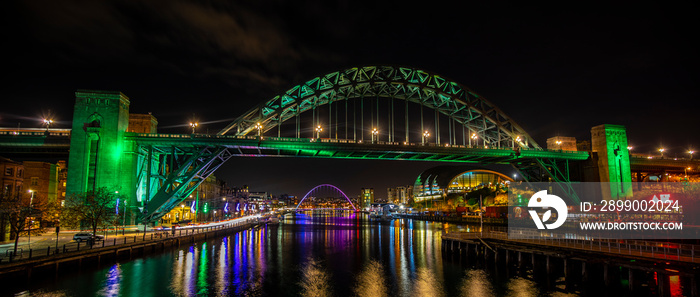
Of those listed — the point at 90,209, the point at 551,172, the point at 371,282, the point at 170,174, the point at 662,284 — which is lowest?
the point at 371,282

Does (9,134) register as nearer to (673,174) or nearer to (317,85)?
(317,85)

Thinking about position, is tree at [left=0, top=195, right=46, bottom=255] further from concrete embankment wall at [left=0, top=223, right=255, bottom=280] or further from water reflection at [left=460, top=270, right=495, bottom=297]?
water reflection at [left=460, top=270, right=495, bottom=297]

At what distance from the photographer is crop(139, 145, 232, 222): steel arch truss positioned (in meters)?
48.7

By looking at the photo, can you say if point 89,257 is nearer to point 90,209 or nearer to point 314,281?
point 90,209

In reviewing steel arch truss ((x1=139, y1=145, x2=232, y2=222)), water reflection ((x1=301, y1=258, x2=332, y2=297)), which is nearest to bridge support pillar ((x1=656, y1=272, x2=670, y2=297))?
water reflection ((x1=301, y1=258, x2=332, y2=297))

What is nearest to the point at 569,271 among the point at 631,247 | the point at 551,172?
the point at 631,247

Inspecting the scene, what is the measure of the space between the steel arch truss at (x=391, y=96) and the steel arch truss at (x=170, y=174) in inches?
272

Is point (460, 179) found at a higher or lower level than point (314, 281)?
higher

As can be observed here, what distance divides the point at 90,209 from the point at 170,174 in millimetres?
9336

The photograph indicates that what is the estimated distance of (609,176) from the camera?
64.2 m

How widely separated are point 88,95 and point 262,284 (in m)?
33.7

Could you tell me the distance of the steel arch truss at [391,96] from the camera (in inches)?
2484

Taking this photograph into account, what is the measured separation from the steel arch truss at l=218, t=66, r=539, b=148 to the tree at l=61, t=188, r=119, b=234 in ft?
65.8

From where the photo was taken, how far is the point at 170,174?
48938mm
